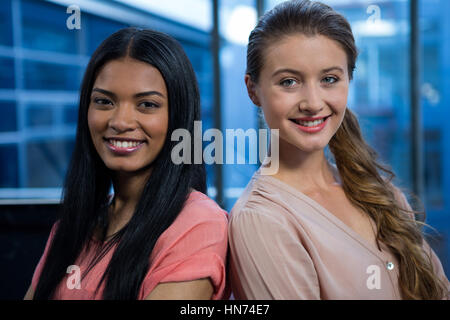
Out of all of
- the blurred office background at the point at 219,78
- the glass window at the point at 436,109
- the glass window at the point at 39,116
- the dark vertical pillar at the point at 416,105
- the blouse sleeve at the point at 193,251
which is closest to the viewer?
the blouse sleeve at the point at 193,251

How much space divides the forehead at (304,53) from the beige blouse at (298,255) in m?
0.31

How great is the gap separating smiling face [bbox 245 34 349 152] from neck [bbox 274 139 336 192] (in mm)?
76

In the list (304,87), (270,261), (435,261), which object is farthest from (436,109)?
(270,261)

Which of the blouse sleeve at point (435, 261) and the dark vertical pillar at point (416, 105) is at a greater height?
the dark vertical pillar at point (416, 105)

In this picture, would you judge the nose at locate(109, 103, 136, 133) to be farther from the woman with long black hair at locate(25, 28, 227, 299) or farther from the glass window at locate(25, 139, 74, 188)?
the glass window at locate(25, 139, 74, 188)

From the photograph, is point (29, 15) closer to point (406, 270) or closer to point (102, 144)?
point (102, 144)

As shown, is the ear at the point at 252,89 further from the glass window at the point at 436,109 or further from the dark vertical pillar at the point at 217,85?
the glass window at the point at 436,109

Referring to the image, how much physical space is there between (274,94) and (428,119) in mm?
3135

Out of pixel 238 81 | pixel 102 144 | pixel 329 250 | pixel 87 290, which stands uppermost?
pixel 238 81

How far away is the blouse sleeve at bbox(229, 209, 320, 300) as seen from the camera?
106 centimetres

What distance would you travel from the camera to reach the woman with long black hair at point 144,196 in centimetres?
108

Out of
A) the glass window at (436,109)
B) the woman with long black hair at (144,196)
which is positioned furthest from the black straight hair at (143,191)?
Result: the glass window at (436,109)

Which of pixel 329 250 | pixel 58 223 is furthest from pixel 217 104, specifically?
pixel 329 250

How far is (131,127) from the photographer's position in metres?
1.15
